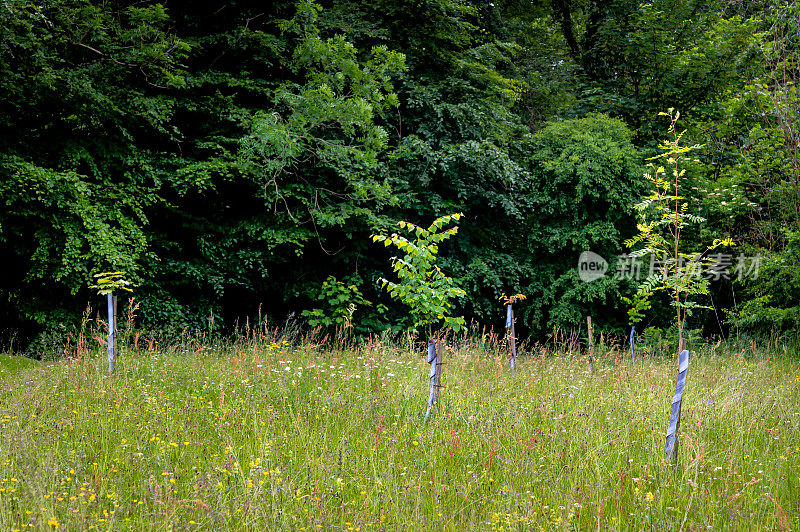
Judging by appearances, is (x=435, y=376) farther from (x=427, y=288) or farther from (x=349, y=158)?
(x=349, y=158)

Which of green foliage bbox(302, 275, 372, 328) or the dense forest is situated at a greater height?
the dense forest

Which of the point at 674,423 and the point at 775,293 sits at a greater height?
the point at 775,293

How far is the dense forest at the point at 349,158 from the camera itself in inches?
334

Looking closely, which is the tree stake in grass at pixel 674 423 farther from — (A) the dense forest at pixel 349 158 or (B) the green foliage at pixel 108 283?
(A) the dense forest at pixel 349 158

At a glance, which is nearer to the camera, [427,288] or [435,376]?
[435,376]

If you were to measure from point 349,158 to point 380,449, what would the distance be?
6.71 m

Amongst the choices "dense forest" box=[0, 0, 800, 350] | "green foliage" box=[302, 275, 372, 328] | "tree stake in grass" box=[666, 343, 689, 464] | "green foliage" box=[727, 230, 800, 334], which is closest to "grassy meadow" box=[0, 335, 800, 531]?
"tree stake in grass" box=[666, 343, 689, 464]

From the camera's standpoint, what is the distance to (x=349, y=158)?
988 cm

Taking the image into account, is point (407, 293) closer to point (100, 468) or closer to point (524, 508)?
point (524, 508)

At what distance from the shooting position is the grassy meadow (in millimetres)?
3164

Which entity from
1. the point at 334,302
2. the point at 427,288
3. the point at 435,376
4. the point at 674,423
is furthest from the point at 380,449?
the point at 334,302

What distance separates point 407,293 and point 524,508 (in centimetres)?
227

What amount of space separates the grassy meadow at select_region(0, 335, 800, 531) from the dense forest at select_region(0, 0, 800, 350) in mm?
3712

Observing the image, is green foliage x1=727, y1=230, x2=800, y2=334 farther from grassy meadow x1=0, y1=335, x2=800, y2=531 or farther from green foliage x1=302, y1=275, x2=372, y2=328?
green foliage x1=302, y1=275, x2=372, y2=328
